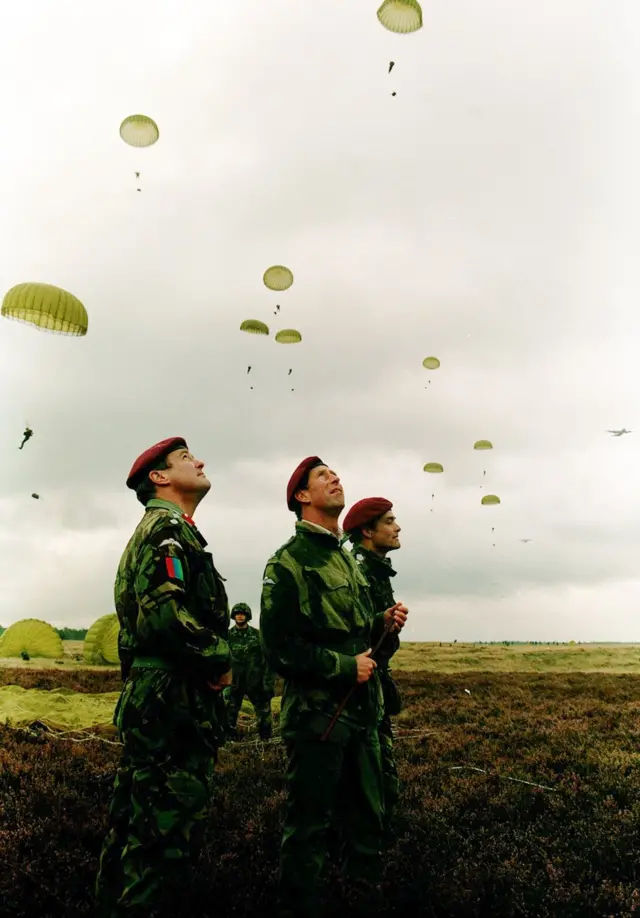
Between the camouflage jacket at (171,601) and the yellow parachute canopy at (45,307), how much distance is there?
21.9 feet

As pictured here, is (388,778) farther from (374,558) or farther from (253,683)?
(253,683)

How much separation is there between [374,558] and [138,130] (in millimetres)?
11348

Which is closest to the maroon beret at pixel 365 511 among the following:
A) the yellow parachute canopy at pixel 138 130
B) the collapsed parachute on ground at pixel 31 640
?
the yellow parachute canopy at pixel 138 130

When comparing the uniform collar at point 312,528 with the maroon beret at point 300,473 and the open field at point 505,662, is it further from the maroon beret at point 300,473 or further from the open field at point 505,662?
the open field at point 505,662

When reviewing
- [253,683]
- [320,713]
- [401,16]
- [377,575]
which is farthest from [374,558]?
[401,16]

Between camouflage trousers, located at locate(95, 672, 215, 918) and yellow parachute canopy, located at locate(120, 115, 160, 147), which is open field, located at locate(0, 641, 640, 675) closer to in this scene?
yellow parachute canopy, located at locate(120, 115, 160, 147)

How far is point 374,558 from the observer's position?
6340mm

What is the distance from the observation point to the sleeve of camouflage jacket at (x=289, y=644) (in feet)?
12.7

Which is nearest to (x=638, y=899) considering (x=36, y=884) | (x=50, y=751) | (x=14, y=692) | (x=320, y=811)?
(x=320, y=811)

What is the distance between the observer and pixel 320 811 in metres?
3.79

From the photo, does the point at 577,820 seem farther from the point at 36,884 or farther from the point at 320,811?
the point at 36,884

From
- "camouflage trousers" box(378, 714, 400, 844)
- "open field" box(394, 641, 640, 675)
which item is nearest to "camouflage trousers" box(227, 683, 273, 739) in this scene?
"camouflage trousers" box(378, 714, 400, 844)

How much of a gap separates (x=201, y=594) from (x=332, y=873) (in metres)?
2.78

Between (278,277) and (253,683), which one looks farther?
(278,277)
